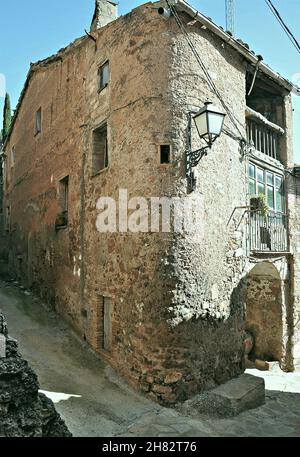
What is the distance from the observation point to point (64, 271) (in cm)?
1015

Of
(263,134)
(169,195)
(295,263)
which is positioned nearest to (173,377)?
(169,195)

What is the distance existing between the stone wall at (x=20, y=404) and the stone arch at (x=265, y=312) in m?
7.84

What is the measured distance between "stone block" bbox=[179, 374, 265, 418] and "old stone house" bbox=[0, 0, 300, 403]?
0.23m

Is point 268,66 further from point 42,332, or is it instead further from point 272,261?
point 42,332

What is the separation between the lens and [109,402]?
6340 mm

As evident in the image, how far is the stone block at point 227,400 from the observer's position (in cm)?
625

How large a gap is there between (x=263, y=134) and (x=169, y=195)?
217 inches

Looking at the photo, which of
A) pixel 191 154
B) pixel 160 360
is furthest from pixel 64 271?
pixel 191 154

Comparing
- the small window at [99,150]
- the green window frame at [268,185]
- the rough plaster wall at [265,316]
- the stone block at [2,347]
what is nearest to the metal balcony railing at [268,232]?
the green window frame at [268,185]

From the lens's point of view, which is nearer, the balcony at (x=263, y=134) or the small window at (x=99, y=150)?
the small window at (x=99, y=150)

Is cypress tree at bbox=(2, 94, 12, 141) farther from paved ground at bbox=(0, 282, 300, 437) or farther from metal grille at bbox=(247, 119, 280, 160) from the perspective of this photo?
metal grille at bbox=(247, 119, 280, 160)

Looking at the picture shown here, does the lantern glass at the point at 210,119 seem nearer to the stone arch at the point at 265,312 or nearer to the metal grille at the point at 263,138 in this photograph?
the metal grille at the point at 263,138

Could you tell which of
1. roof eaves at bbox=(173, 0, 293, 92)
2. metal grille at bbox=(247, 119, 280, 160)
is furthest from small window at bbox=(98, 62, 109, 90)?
metal grille at bbox=(247, 119, 280, 160)

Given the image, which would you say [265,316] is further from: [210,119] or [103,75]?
[103,75]
